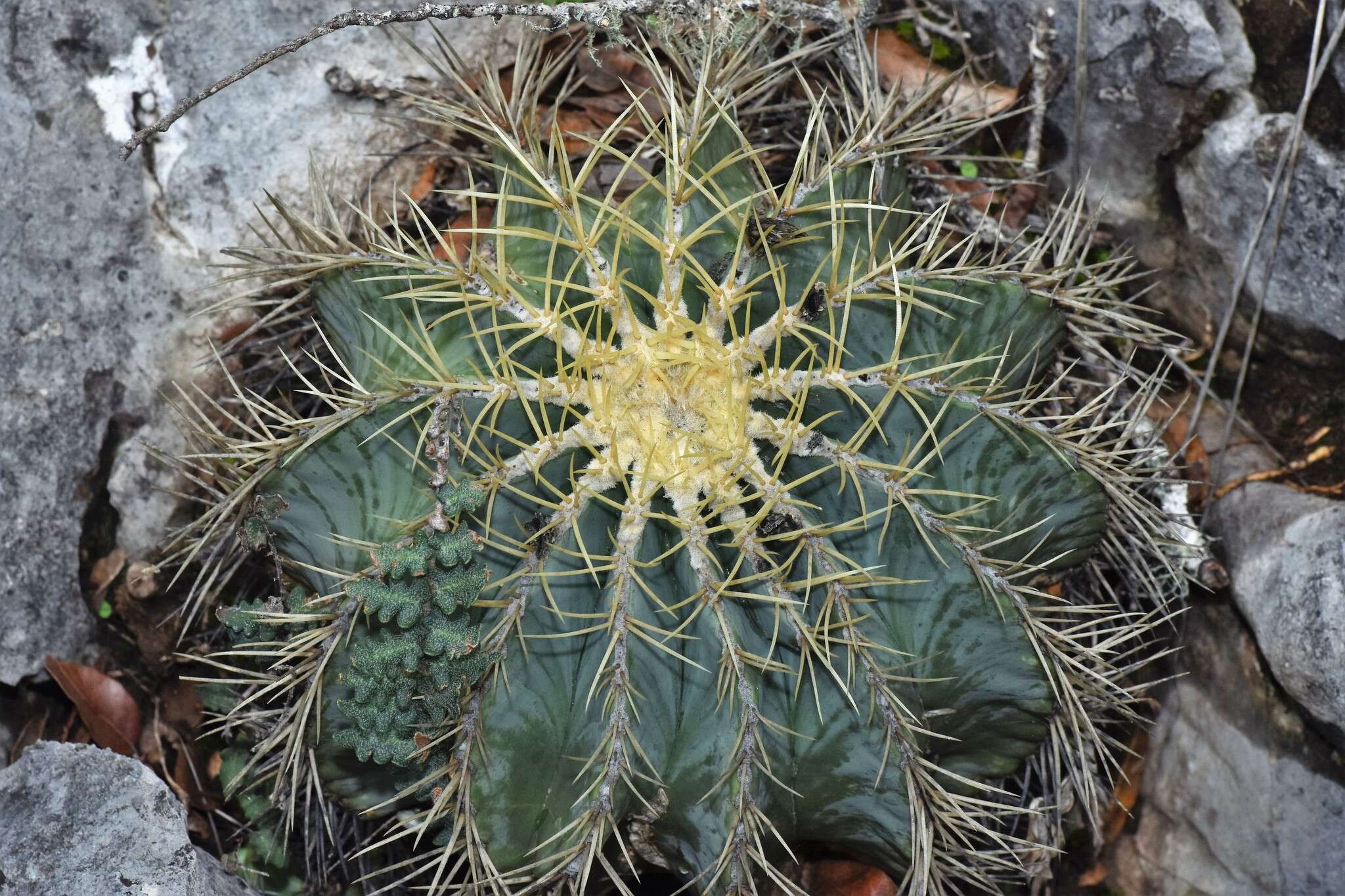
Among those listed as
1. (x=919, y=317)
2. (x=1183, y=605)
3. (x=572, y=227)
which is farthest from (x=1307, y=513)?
(x=572, y=227)

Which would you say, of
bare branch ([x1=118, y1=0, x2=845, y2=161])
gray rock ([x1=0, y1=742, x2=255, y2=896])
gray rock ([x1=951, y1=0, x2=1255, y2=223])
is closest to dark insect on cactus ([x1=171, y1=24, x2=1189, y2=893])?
bare branch ([x1=118, y1=0, x2=845, y2=161])

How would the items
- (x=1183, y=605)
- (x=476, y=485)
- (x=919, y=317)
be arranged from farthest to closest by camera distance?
(x=1183, y=605) → (x=919, y=317) → (x=476, y=485)

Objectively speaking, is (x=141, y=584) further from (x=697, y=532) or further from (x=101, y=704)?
(x=697, y=532)

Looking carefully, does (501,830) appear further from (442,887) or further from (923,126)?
(923,126)

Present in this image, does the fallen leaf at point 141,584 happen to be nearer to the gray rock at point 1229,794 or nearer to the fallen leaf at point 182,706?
the fallen leaf at point 182,706

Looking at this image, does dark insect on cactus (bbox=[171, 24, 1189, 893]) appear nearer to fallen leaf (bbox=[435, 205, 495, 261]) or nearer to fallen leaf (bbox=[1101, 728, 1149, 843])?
fallen leaf (bbox=[435, 205, 495, 261])

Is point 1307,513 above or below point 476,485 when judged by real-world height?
below

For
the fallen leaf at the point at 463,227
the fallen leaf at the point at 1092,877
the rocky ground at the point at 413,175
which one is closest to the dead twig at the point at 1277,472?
the rocky ground at the point at 413,175
